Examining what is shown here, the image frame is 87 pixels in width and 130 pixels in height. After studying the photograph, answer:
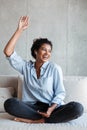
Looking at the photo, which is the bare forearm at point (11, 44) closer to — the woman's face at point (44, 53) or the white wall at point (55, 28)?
the woman's face at point (44, 53)

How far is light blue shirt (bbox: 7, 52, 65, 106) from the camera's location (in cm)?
267

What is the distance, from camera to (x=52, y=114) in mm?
2506

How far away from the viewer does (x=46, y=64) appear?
9.07ft

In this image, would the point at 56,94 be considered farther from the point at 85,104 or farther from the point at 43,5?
the point at 43,5

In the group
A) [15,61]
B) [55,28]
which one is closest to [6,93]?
[15,61]

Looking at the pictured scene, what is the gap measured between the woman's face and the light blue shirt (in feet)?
0.17

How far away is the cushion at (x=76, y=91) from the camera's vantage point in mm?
2945

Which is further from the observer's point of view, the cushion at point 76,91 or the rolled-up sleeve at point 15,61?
the cushion at point 76,91

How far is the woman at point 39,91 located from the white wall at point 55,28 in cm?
117

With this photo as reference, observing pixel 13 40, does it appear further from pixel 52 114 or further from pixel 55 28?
pixel 55 28

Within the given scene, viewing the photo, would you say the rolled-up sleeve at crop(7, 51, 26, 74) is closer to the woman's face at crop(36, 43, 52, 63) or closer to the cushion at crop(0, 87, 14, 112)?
the woman's face at crop(36, 43, 52, 63)

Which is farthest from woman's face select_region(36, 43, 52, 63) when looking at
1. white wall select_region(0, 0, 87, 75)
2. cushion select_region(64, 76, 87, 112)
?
white wall select_region(0, 0, 87, 75)

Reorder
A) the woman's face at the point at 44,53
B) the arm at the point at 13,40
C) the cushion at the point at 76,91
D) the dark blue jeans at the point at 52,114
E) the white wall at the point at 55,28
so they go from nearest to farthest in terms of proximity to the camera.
A: the dark blue jeans at the point at 52,114 < the arm at the point at 13,40 < the woman's face at the point at 44,53 < the cushion at the point at 76,91 < the white wall at the point at 55,28

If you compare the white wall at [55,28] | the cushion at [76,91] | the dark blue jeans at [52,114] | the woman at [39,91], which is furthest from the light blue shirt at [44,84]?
the white wall at [55,28]
